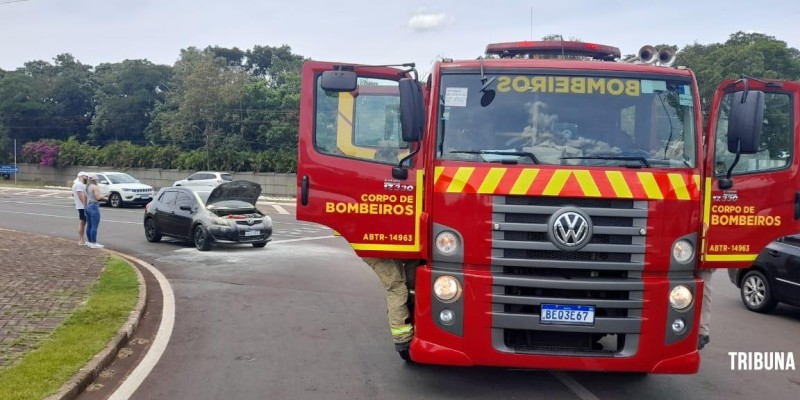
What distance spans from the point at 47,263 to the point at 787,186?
12126 millimetres

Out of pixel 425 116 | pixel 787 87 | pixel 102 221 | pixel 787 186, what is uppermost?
pixel 787 87

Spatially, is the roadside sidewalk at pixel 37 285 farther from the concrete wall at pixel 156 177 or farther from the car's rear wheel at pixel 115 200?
the concrete wall at pixel 156 177

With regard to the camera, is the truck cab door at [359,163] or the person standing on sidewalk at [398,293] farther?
the person standing on sidewalk at [398,293]

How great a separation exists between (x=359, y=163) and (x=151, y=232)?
14.0m

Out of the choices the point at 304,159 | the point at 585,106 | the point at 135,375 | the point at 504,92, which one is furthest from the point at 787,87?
the point at 135,375

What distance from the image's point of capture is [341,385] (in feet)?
19.7

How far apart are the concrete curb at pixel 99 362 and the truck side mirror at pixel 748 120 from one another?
225 inches

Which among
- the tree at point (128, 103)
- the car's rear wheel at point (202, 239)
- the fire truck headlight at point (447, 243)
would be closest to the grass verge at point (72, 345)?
the fire truck headlight at point (447, 243)

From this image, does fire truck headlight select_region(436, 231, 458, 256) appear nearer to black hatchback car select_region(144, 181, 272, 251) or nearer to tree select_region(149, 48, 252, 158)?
black hatchback car select_region(144, 181, 272, 251)

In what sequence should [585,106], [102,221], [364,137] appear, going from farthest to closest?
1. [102,221]
2. [364,137]
3. [585,106]

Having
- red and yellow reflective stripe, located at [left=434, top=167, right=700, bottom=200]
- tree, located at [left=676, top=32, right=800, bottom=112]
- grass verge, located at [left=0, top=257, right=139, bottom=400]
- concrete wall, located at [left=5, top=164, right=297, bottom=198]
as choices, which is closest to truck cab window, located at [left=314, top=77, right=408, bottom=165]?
red and yellow reflective stripe, located at [left=434, top=167, right=700, bottom=200]

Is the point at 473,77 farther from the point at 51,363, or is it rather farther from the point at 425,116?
the point at 51,363

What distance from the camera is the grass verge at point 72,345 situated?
5523 mm

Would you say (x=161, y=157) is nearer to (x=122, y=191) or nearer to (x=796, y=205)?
(x=122, y=191)
